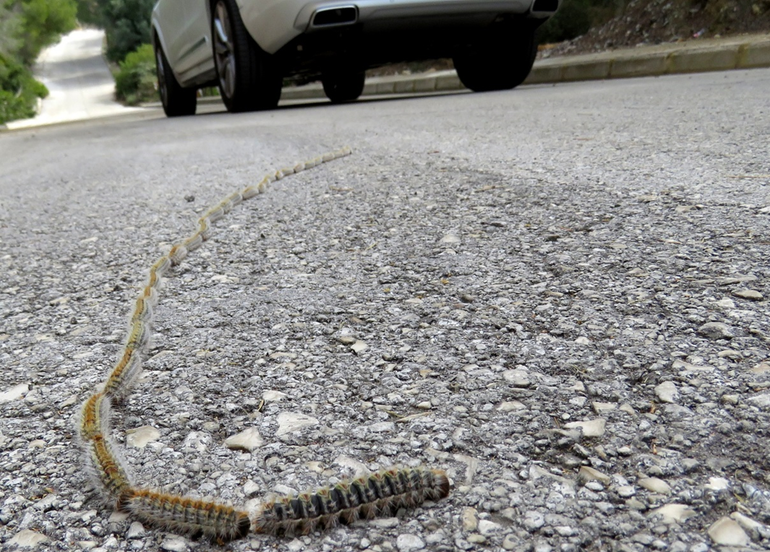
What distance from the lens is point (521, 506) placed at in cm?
97

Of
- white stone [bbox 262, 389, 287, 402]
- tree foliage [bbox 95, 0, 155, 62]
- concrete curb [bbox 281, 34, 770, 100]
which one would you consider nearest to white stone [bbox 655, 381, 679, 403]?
white stone [bbox 262, 389, 287, 402]

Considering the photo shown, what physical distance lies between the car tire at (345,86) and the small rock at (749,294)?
1079cm

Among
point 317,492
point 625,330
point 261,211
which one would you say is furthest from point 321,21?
point 317,492

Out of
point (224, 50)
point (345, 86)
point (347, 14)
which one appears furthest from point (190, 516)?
point (345, 86)

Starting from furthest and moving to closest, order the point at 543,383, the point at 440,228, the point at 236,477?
the point at 440,228 → the point at 543,383 → the point at 236,477

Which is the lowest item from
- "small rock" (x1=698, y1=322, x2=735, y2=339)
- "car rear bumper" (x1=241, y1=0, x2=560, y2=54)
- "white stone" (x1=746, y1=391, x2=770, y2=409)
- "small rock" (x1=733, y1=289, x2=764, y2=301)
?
"small rock" (x1=733, y1=289, x2=764, y2=301)

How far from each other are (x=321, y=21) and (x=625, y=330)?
5.58 meters

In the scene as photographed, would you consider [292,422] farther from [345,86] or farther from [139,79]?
[139,79]

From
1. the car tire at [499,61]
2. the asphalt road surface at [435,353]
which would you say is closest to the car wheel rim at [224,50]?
the car tire at [499,61]

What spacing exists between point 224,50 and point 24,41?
4334 centimetres

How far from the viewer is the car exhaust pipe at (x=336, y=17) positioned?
20.5 feet

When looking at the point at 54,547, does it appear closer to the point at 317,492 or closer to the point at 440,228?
the point at 317,492

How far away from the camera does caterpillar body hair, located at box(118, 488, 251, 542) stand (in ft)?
3.11

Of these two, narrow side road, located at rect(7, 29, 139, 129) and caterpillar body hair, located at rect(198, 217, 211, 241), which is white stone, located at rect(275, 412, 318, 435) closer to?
caterpillar body hair, located at rect(198, 217, 211, 241)
